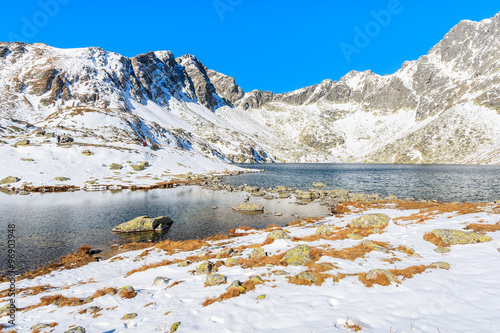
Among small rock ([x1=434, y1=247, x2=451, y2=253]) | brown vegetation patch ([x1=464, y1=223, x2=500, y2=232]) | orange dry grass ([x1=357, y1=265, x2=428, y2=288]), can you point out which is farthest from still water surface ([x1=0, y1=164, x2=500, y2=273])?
brown vegetation patch ([x1=464, y1=223, x2=500, y2=232])

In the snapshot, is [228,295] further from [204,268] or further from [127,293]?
[127,293]

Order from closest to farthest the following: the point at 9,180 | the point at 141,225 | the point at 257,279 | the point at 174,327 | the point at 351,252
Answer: the point at 174,327
the point at 257,279
the point at 351,252
the point at 141,225
the point at 9,180

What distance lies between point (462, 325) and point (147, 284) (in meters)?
15.4

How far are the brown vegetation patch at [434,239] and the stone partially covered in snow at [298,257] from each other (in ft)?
35.0

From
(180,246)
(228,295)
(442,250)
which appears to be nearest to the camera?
(228,295)

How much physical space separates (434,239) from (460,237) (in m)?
1.72

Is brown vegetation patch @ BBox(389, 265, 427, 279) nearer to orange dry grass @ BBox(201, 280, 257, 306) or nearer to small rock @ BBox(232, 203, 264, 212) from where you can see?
orange dry grass @ BBox(201, 280, 257, 306)

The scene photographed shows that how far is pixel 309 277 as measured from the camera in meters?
12.6

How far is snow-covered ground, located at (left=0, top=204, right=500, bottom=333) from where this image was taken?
336 inches

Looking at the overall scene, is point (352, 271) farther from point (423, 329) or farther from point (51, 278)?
point (51, 278)

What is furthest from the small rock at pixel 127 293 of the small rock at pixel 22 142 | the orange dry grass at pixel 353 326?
the small rock at pixel 22 142

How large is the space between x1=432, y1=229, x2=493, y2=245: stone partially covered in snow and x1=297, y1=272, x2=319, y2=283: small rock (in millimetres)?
12981

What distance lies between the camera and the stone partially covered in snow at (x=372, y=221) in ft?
90.2

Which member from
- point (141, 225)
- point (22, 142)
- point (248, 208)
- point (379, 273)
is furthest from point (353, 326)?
point (22, 142)
